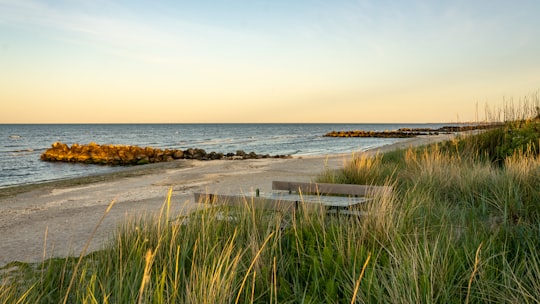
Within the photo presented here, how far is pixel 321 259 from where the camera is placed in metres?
3.28

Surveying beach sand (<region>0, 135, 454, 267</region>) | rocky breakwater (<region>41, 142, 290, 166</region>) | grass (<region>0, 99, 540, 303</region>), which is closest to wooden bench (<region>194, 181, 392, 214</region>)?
grass (<region>0, 99, 540, 303</region>)

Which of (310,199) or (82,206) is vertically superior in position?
(310,199)

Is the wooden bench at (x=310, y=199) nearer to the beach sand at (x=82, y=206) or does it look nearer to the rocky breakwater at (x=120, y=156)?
the beach sand at (x=82, y=206)

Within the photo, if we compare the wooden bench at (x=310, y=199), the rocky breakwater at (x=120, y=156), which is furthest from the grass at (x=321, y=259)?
the rocky breakwater at (x=120, y=156)

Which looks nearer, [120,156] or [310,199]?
[310,199]

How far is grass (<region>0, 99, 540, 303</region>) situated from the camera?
2.67 meters

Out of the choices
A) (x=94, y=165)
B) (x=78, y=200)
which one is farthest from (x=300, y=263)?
(x=94, y=165)

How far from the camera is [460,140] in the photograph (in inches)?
464

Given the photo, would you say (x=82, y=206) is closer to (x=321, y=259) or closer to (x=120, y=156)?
(x=321, y=259)

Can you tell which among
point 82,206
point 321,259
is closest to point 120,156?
point 82,206

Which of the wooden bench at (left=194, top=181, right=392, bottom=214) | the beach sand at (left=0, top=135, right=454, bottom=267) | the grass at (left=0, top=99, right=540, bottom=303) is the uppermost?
the wooden bench at (left=194, top=181, right=392, bottom=214)

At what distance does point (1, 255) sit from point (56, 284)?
2.38m

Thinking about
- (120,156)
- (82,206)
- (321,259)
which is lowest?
(82,206)

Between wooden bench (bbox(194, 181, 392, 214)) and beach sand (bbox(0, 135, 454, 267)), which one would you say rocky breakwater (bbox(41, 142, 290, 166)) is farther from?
wooden bench (bbox(194, 181, 392, 214))
